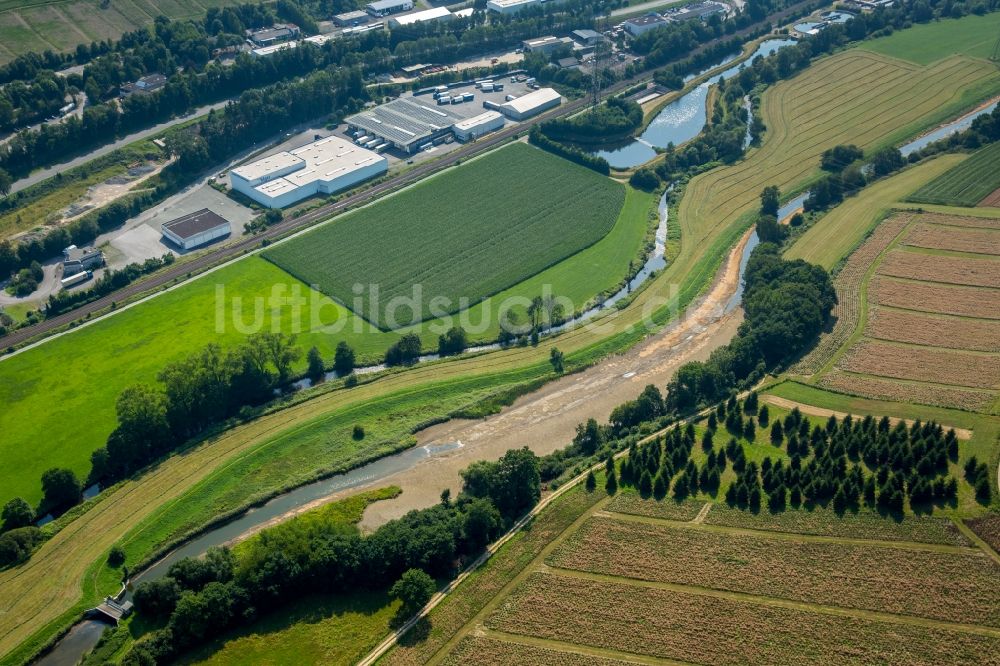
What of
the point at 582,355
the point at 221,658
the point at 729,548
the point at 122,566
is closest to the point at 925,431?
the point at 729,548

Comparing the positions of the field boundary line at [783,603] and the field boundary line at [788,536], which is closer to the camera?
the field boundary line at [783,603]

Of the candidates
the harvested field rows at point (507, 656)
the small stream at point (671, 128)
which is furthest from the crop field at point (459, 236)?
the harvested field rows at point (507, 656)

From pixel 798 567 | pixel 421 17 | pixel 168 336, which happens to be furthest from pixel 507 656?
pixel 421 17

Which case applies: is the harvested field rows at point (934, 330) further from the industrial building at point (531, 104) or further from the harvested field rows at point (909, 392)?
the industrial building at point (531, 104)

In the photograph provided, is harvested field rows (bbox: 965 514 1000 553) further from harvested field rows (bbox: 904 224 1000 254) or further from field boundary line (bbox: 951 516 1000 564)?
harvested field rows (bbox: 904 224 1000 254)

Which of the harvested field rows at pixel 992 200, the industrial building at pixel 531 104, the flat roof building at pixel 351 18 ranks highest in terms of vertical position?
the flat roof building at pixel 351 18

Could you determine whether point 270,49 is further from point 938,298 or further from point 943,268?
point 938,298
